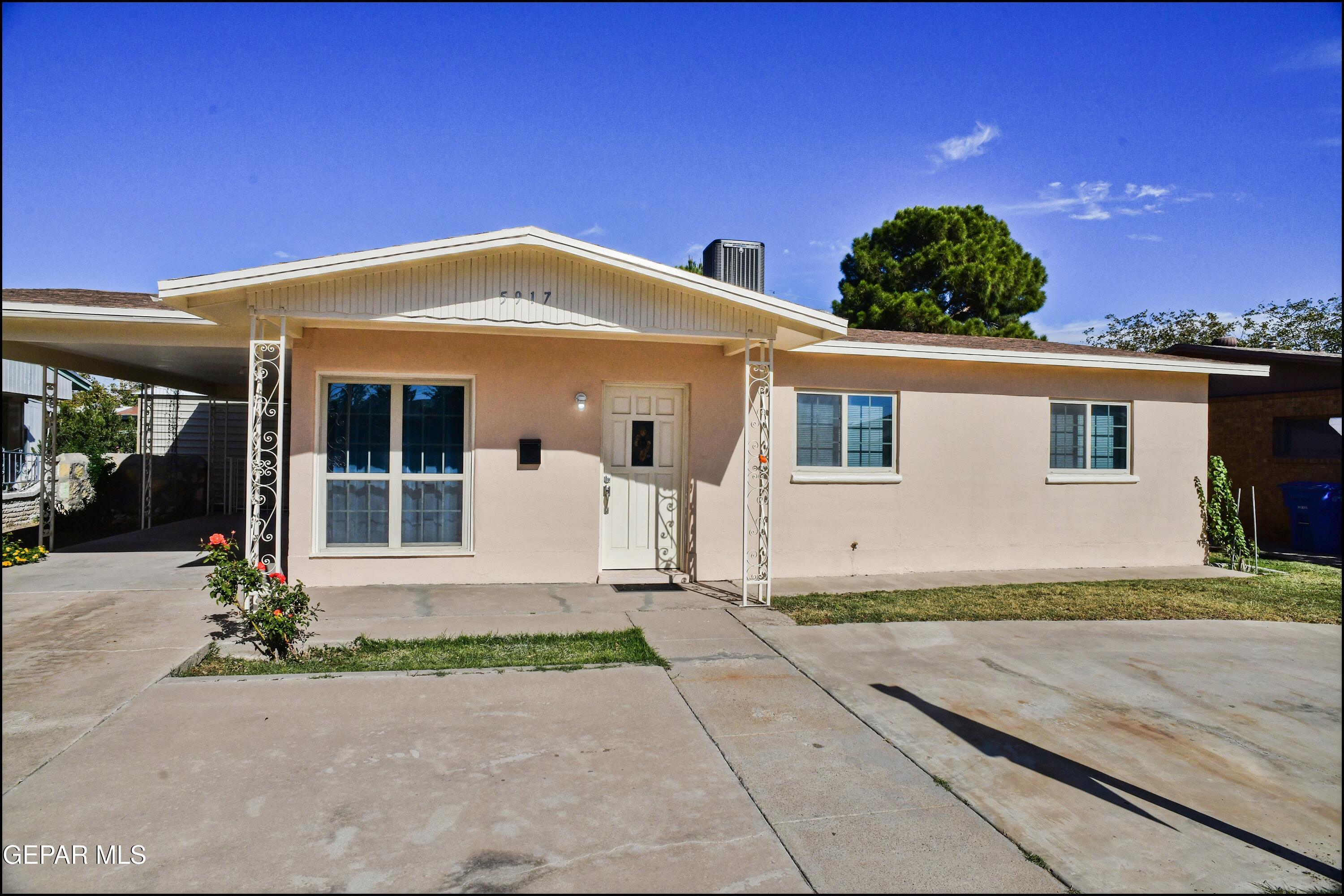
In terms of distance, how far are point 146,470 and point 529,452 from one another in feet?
31.1

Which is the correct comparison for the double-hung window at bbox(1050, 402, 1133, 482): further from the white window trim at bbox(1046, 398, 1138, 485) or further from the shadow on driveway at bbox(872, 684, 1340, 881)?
the shadow on driveway at bbox(872, 684, 1340, 881)

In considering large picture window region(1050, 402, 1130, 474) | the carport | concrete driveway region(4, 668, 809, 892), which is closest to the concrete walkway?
large picture window region(1050, 402, 1130, 474)

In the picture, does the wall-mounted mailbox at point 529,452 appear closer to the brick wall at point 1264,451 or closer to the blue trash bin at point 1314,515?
the blue trash bin at point 1314,515

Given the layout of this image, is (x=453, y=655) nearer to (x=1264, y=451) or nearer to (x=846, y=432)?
(x=846, y=432)

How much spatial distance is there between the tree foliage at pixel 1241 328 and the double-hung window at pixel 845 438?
62.3ft

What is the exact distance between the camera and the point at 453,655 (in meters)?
6.01

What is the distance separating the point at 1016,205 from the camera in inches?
952

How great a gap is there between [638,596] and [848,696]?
130 inches

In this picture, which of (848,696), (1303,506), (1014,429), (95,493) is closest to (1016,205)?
(1303,506)

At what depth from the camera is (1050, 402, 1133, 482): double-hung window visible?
10695 mm

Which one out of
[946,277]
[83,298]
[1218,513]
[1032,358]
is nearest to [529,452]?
[83,298]

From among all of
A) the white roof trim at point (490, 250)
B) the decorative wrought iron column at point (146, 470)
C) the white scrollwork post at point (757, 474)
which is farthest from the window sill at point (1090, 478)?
the decorative wrought iron column at point (146, 470)

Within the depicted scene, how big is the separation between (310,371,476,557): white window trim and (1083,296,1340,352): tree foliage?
23175 mm

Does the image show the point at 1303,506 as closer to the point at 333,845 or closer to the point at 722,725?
the point at 722,725
